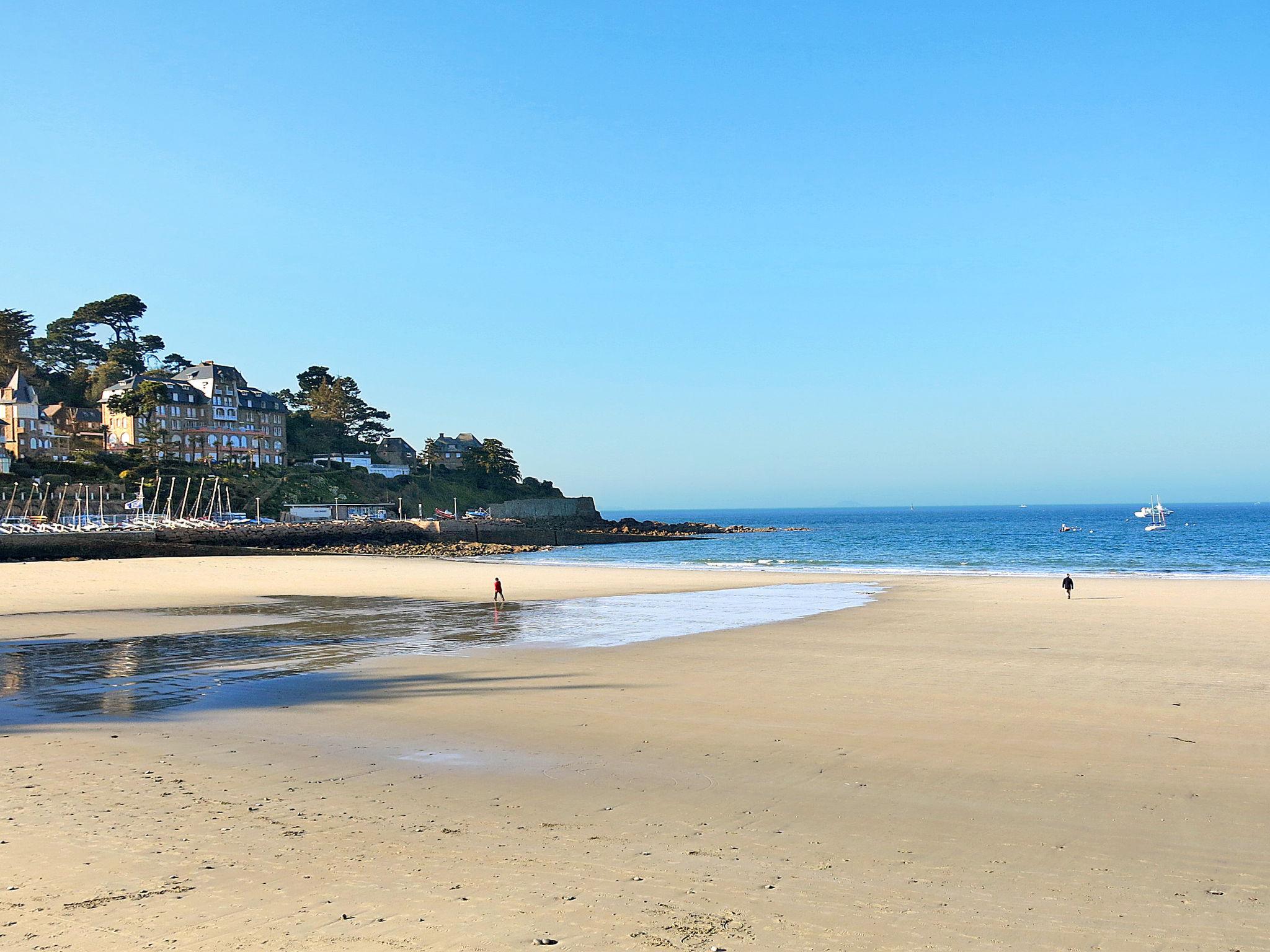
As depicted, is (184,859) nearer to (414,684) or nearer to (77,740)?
(77,740)

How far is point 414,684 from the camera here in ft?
52.2

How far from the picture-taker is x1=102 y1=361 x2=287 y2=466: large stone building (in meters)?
108

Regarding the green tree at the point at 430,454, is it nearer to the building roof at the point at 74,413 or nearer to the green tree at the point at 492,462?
the green tree at the point at 492,462

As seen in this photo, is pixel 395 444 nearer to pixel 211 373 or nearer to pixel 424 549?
pixel 211 373

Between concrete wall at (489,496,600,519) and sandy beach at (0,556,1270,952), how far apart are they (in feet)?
346

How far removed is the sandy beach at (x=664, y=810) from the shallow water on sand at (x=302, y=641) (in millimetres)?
1005

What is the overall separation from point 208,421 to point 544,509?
43.3 meters

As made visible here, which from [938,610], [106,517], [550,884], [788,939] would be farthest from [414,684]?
[106,517]

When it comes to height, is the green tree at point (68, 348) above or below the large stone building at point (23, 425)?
above

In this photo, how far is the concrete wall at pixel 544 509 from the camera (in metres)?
123

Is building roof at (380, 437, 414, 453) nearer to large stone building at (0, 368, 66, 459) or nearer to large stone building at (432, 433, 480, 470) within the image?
large stone building at (432, 433, 480, 470)

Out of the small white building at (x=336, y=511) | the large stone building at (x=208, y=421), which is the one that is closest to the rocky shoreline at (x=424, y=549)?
the small white building at (x=336, y=511)

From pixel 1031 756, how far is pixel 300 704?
1012cm

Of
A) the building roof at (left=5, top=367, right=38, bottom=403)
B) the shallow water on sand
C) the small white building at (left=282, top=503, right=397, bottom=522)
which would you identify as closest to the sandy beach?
the shallow water on sand
